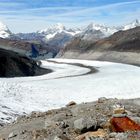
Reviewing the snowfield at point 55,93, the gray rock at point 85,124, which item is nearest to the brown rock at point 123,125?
the gray rock at point 85,124

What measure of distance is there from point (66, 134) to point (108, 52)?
128995mm

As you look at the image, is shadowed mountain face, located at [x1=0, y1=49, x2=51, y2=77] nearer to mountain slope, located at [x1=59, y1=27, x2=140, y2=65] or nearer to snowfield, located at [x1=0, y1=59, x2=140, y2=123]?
snowfield, located at [x1=0, y1=59, x2=140, y2=123]

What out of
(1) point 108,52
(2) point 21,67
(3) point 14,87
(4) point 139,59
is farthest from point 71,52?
(3) point 14,87

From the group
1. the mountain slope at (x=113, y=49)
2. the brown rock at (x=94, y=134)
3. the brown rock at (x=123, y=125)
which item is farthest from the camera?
the mountain slope at (x=113, y=49)

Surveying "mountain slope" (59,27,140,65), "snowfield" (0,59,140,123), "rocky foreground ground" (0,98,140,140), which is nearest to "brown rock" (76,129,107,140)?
"rocky foreground ground" (0,98,140,140)

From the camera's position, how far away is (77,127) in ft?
46.1

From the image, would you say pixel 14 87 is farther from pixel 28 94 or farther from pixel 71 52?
pixel 71 52

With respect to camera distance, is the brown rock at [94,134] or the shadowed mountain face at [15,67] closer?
the brown rock at [94,134]

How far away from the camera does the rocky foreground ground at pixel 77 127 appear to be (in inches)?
510

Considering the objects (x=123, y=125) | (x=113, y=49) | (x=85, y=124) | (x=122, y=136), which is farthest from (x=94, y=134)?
(x=113, y=49)

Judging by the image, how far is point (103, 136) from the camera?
1290cm

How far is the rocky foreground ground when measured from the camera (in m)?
13.0

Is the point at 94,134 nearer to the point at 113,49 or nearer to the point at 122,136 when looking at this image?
the point at 122,136

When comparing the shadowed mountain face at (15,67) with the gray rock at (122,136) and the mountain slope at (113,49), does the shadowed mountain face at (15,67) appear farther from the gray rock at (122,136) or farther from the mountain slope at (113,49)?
the gray rock at (122,136)
